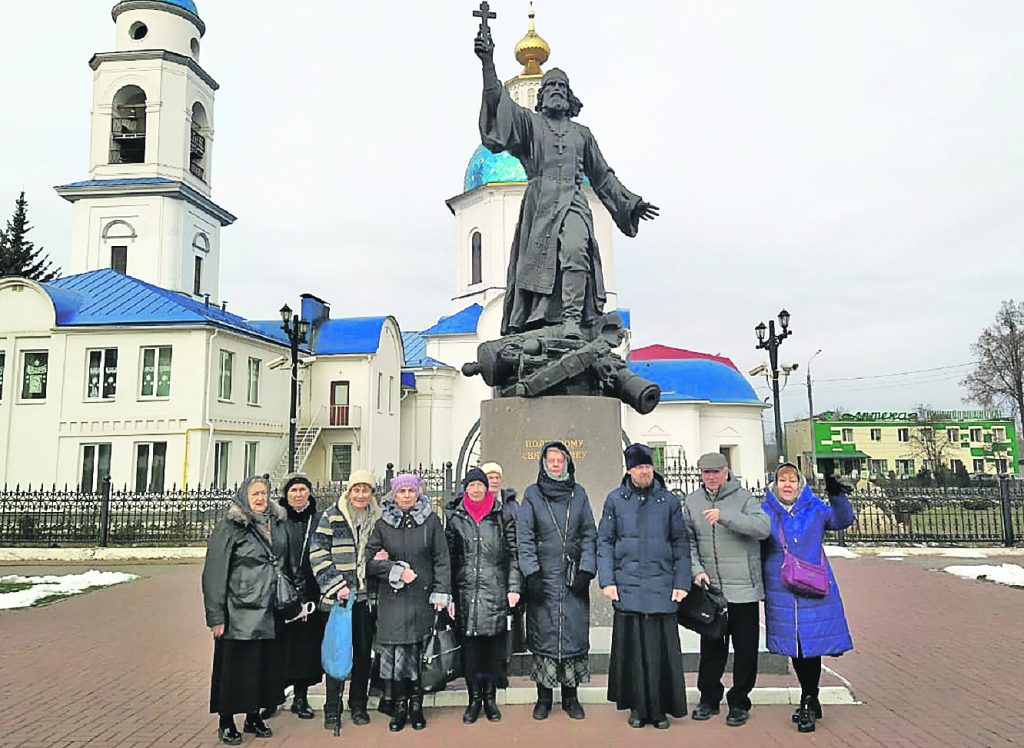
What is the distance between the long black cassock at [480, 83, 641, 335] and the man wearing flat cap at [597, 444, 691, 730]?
2.94 metres

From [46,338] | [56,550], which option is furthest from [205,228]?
[56,550]

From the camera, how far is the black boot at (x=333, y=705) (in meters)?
4.98

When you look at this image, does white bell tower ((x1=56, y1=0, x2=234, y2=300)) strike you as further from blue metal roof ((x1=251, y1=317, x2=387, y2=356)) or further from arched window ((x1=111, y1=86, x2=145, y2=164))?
blue metal roof ((x1=251, y1=317, x2=387, y2=356))

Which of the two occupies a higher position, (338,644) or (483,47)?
(483,47)

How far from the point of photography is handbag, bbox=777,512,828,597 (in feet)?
15.8

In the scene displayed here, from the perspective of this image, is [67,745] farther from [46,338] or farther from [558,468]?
[46,338]

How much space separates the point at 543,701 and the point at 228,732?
2092 millimetres

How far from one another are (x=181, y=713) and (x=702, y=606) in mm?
3993

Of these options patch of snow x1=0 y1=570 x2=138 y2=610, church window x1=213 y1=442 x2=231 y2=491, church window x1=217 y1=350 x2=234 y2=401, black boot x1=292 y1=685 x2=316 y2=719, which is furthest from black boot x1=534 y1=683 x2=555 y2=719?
church window x1=217 y1=350 x2=234 y2=401

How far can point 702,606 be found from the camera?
4.92 metres

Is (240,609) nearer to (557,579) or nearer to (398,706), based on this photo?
(398,706)

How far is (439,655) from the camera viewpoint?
5.02m

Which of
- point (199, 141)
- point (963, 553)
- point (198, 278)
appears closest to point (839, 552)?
point (963, 553)

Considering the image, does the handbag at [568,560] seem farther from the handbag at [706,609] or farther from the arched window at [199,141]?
the arched window at [199,141]
